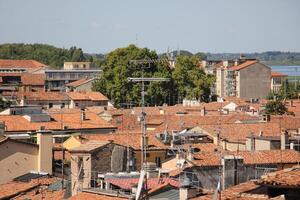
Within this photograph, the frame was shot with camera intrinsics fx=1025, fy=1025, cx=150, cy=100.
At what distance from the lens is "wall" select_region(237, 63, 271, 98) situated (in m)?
112

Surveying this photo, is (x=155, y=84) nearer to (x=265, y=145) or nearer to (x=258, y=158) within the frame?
(x=265, y=145)

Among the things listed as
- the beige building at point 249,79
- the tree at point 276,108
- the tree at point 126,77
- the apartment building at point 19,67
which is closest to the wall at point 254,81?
the beige building at point 249,79

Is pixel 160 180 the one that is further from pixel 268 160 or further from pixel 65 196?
pixel 268 160

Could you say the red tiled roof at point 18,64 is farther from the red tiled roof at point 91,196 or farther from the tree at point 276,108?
the red tiled roof at point 91,196

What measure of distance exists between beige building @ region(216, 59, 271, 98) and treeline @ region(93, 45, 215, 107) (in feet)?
59.7

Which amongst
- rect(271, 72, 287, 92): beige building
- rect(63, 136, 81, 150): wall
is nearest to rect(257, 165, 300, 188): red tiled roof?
rect(63, 136, 81, 150): wall

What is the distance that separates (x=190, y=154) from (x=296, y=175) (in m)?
14.6

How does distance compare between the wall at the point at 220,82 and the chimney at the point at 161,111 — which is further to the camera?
the wall at the point at 220,82

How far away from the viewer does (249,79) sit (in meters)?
114

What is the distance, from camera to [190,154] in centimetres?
2564

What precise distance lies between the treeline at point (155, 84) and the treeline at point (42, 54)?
7673cm

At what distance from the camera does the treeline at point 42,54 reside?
174 meters

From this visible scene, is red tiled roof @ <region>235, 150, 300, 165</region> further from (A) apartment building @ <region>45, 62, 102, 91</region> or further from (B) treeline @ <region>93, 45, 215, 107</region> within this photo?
(A) apartment building @ <region>45, 62, 102, 91</region>

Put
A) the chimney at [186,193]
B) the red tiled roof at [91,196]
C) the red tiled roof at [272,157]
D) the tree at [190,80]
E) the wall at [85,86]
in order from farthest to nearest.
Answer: the wall at [85,86], the tree at [190,80], the red tiled roof at [272,157], the red tiled roof at [91,196], the chimney at [186,193]
